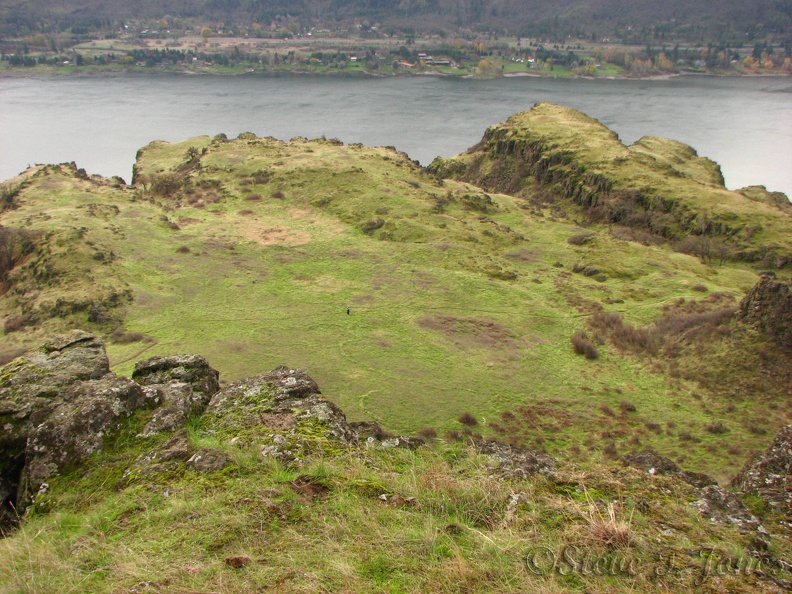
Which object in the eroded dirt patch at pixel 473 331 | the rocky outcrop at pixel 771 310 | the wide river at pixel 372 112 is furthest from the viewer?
the wide river at pixel 372 112

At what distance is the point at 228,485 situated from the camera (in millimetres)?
9352

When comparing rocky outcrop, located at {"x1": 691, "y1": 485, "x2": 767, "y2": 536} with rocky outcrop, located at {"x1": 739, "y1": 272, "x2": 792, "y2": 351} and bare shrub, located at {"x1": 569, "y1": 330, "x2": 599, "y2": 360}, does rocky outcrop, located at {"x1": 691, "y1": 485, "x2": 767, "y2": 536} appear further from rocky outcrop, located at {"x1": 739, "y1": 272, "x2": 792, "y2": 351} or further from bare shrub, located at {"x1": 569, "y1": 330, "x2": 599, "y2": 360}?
rocky outcrop, located at {"x1": 739, "y1": 272, "x2": 792, "y2": 351}

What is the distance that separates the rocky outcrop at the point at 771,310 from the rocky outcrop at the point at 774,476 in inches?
604

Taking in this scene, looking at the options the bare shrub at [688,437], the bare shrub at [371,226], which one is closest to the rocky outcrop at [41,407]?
the bare shrub at [688,437]

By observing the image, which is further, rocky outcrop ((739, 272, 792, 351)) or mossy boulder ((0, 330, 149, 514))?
rocky outcrop ((739, 272, 792, 351))

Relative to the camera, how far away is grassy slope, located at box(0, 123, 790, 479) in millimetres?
23516

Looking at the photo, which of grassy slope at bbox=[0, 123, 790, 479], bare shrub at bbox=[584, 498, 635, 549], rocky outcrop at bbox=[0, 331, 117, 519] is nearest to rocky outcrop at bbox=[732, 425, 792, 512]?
bare shrub at bbox=[584, 498, 635, 549]

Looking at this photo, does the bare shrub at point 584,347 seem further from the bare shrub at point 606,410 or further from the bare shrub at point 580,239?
the bare shrub at point 580,239

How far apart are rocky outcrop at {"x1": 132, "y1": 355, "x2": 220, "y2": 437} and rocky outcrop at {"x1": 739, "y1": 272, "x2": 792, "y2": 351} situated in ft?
76.4

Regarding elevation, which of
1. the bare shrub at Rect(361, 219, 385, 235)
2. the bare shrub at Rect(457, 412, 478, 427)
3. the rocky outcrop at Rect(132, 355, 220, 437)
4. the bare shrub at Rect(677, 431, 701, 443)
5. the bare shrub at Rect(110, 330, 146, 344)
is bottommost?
the bare shrub at Rect(677, 431, 701, 443)

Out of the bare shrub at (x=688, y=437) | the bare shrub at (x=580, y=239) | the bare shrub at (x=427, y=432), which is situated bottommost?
the bare shrub at (x=688, y=437)

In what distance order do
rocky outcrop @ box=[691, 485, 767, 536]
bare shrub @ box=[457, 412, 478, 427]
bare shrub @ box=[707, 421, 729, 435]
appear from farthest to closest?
bare shrub @ box=[707, 421, 729, 435] < bare shrub @ box=[457, 412, 478, 427] < rocky outcrop @ box=[691, 485, 767, 536]

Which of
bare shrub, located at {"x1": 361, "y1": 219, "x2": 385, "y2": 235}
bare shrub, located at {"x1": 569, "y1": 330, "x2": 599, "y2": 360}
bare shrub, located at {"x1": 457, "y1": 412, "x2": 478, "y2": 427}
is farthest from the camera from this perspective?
bare shrub, located at {"x1": 361, "y1": 219, "x2": 385, "y2": 235}

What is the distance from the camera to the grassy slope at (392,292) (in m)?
23.5
